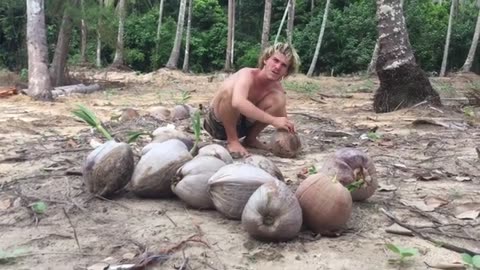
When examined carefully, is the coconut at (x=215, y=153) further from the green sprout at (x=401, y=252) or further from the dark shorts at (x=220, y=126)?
the dark shorts at (x=220, y=126)

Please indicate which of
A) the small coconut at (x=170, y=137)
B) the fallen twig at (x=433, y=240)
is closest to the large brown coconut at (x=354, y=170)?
the fallen twig at (x=433, y=240)

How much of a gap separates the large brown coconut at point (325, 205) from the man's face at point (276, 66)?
145cm

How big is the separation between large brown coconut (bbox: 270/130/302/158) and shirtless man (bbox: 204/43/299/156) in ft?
0.27

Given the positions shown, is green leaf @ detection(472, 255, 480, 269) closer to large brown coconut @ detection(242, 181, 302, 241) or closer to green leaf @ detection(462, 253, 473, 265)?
green leaf @ detection(462, 253, 473, 265)

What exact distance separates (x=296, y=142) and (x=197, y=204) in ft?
4.66

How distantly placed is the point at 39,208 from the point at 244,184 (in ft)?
3.06

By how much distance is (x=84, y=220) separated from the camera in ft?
7.93

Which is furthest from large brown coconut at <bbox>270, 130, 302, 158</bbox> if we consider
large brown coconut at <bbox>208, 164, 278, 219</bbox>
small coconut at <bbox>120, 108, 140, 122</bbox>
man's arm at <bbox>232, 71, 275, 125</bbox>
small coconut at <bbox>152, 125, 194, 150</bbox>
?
small coconut at <bbox>120, 108, 140, 122</bbox>

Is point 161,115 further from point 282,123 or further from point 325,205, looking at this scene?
point 325,205

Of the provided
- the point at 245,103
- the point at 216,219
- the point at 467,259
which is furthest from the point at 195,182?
the point at 245,103

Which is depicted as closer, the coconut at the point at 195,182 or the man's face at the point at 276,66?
the coconut at the point at 195,182

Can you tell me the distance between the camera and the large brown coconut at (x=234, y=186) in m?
2.25

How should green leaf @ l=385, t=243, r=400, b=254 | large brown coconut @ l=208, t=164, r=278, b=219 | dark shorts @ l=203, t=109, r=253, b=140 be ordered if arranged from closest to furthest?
1. green leaf @ l=385, t=243, r=400, b=254
2. large brown coconut @ l=208, t=164, r=278, b=219
3. dark shorts @ l=203, t=109, r=253, b=140

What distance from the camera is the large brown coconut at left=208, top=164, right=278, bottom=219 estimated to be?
88.4 inches
